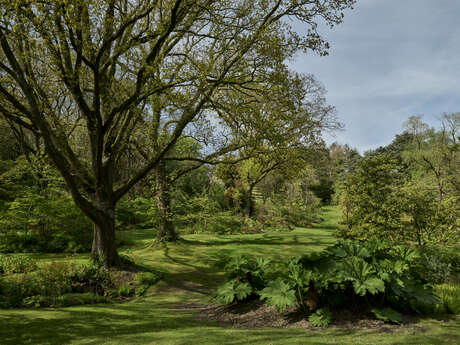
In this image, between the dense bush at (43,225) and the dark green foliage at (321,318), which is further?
the dense bush at (43,225)

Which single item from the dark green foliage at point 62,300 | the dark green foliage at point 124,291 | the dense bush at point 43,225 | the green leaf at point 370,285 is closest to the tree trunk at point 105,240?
the dark green foliage at point 124,291

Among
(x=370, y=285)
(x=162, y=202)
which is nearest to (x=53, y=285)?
(x=370, y=285)

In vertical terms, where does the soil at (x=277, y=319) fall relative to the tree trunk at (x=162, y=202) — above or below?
below

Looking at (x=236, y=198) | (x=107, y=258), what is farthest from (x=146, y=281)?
(x=236, y=198)

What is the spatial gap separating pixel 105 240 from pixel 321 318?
7844 mm

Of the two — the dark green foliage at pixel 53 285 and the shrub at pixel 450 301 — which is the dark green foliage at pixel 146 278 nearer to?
the dark green foliage at pixel 53 285

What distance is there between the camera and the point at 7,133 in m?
25.4

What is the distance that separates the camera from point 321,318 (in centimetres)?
462

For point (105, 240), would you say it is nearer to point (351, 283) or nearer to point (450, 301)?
point (351, 283)

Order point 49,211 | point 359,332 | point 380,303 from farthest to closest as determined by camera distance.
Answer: point 49,211
point 380,303
point 359,332

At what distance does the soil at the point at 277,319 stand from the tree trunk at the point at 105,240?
184 inches

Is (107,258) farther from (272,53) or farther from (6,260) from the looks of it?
(272,53)

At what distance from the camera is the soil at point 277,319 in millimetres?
4320

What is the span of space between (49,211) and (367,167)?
46.9ft
